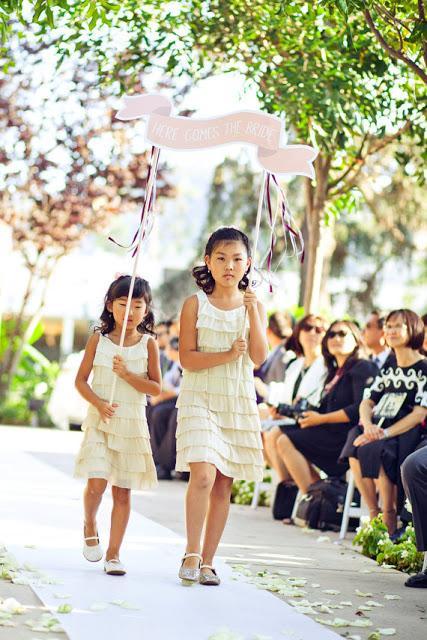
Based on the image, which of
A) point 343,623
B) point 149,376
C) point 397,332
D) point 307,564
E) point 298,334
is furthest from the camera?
point 298,334

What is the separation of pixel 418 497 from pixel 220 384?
4.49 feet

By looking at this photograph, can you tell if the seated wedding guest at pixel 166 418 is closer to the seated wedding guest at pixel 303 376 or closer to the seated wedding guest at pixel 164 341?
the seated wedding guest at pixel 164 341

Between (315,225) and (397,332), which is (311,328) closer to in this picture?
(397,332)

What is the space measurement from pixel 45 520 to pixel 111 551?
81.2 inches

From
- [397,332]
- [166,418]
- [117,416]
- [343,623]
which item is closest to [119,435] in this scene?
[117,416]

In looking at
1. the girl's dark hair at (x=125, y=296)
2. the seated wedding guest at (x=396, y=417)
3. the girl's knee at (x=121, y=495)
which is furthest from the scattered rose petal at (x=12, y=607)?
the seated wedding guest at (x=396, y=417)

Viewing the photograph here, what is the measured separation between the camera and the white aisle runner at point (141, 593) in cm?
535

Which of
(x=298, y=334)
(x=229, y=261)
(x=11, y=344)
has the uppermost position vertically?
(x=11, y=344)

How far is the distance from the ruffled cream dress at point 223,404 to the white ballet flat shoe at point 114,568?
58 centimetres

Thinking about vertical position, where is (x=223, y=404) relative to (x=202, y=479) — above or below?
above

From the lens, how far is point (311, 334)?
10.4m

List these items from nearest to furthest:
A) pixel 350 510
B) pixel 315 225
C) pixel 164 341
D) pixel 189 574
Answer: pixel 189 574 → pixel 350 510 → pixel 315 225 → pixel 164 341

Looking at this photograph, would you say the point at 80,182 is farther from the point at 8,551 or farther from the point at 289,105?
the point at 8,551

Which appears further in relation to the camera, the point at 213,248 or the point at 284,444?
the point at 284,444
